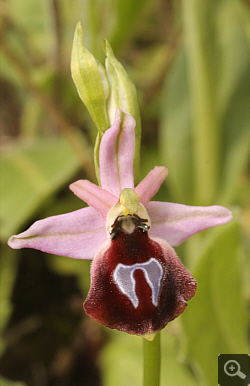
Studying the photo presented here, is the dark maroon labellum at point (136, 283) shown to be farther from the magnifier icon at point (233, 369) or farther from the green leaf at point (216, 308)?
the magnifier icon at point (233, 369)

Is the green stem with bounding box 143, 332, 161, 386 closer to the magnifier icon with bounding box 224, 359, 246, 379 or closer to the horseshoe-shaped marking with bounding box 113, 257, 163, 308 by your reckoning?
the horseshoe-shaped marking with bounding box 113, 257, 163, 308

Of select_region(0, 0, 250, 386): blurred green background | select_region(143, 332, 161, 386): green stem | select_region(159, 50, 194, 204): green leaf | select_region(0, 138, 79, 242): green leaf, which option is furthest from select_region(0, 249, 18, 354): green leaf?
select_region(143, 332, 161, 386): green stem

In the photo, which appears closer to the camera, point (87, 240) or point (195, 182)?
point (87, 240)

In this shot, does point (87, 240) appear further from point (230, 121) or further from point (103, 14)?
point (103, 14)

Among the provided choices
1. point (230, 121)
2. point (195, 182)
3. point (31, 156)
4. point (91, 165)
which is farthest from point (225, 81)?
point (31, 156)

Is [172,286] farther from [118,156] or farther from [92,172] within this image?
[92,172]

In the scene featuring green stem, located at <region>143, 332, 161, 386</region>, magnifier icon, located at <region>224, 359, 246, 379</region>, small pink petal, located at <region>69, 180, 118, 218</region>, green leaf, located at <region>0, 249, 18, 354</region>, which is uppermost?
small pink petal, located at <region>69, 180, 118, 218</region>

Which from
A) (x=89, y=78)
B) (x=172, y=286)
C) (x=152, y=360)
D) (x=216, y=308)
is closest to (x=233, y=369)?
(x=216, y=308)
